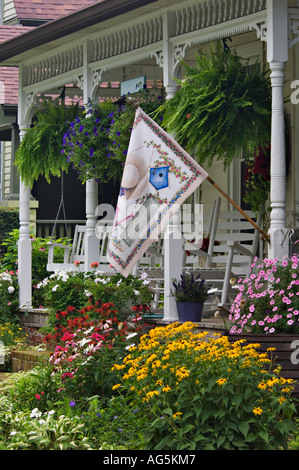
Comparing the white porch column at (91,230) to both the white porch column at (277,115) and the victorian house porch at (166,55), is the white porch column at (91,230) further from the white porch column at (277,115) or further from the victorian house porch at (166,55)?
the white porch column at (277,115)

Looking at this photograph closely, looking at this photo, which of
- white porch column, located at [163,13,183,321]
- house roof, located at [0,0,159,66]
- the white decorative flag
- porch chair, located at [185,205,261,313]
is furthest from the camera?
house roof, located at [0,0,159,66]

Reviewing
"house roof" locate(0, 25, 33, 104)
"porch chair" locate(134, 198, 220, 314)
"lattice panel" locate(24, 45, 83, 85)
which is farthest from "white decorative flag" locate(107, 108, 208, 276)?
"house roof" locate(0, 25, 33, 104)

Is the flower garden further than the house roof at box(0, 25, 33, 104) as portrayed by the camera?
No

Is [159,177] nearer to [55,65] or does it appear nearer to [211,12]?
[211,12]

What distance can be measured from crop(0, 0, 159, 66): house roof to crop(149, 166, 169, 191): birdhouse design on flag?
1.86 metres

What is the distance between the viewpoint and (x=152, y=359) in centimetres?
656

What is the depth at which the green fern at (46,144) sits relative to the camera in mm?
12227

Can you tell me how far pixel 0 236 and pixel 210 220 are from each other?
7.47 metres

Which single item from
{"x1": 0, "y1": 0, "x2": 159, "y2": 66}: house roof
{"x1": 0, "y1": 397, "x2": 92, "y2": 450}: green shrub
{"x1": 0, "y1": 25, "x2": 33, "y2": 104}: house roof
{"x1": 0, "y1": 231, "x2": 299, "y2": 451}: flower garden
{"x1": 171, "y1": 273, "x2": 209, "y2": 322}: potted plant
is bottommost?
{"x1": 0, "y1": 397, "x2": 92, "y2": 450}: green shrub

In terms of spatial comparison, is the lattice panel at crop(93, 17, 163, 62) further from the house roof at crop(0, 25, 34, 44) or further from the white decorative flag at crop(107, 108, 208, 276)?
the house roof at crop(0, 25, 34, 44)

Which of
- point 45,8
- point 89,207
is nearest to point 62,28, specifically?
point 89,207

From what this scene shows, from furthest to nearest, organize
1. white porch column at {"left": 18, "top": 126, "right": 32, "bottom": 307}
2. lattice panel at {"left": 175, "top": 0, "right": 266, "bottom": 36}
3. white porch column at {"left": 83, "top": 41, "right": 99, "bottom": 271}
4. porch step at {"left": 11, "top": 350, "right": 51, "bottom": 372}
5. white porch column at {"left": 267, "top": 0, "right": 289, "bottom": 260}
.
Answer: white porch column at {"left": 18, "top": 126, "right": 32, "bottom": 307} < white porch column at {"left": 83, "top": 41, "right": 99, "bottom": 271} < porch step at {"left": 11, "top": 350, "right": 51, "bottom": 372} < lattice panel at {"left": 175, "top": 0, "right": 266, "bottom": 36} < white porch column at {"left": 267, "top": 0, "right": 289, "bottom": 260}

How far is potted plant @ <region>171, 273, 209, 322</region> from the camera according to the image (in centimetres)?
934
